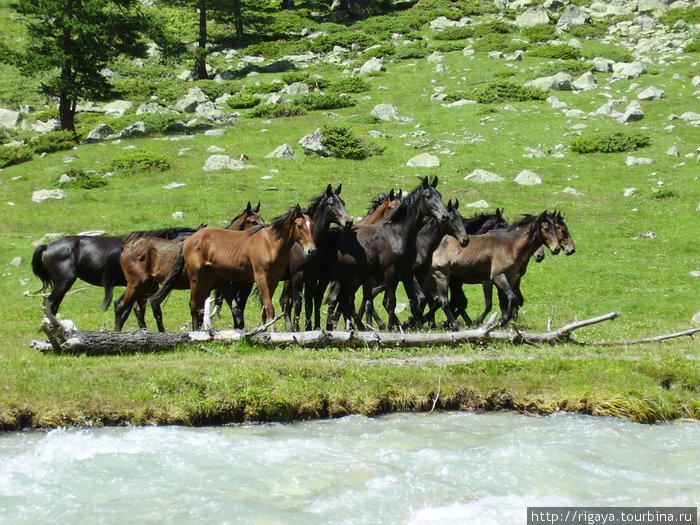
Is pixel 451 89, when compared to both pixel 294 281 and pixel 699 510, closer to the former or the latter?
pixel 294 281

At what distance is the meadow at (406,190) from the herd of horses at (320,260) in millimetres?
1928

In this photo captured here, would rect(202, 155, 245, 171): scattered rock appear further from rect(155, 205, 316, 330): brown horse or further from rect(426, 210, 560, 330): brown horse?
rect(426, 210, 560, 330): brown horse

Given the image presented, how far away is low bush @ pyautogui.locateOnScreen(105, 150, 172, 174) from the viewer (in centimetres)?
3719

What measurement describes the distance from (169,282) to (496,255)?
7.98 meters

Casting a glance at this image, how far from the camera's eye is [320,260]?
16016mm

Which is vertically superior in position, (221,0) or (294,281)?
(221,0)

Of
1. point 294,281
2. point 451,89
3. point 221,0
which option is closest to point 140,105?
point 221,0

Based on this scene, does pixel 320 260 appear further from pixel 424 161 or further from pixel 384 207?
pixel 424 161

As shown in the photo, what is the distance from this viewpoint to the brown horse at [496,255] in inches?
665

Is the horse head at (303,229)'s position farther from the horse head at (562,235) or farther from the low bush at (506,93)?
the low bush at (506,93)

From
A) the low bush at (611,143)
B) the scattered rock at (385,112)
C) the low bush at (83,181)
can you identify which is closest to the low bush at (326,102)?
the scattered rock at (385,112)

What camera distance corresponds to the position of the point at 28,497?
8.14 meters

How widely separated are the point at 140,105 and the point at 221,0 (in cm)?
1460

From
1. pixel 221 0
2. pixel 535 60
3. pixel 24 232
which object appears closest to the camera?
pixel 24 232
